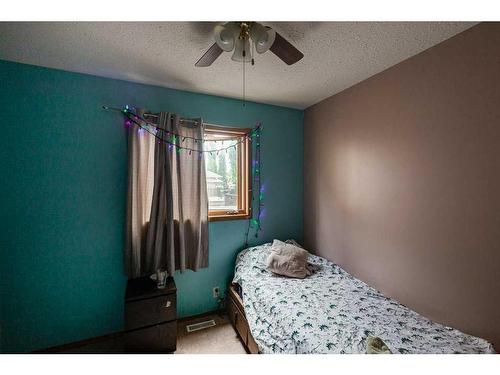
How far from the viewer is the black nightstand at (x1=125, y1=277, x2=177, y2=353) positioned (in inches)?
67.7

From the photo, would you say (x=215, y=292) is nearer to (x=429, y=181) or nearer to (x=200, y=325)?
→ (x=200, y=325)

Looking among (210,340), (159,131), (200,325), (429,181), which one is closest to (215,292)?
(200,325)

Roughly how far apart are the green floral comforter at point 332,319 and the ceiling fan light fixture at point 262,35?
5.95 ft

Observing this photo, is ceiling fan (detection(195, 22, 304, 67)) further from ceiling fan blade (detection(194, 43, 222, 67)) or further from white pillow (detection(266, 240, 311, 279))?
white pillow (detection(266, 240, 311, 279))

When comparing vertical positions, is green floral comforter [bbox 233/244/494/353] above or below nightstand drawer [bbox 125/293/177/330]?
above

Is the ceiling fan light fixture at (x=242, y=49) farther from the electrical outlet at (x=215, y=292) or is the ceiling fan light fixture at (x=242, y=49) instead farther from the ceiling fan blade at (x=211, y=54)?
the electrical outlet at (x=215, y=292)

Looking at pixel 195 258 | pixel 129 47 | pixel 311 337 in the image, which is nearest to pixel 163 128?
pixel 129 47

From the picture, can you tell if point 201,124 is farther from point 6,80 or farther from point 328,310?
point 328,310

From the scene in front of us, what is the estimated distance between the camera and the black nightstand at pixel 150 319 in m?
1.72

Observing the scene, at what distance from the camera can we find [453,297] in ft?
4.72

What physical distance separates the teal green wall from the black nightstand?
44cm

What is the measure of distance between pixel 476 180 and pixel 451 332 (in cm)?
101

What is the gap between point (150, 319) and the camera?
69.9 inches

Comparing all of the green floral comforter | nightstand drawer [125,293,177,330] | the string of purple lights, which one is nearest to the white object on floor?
nightstand drawer [125,293,177,330]
